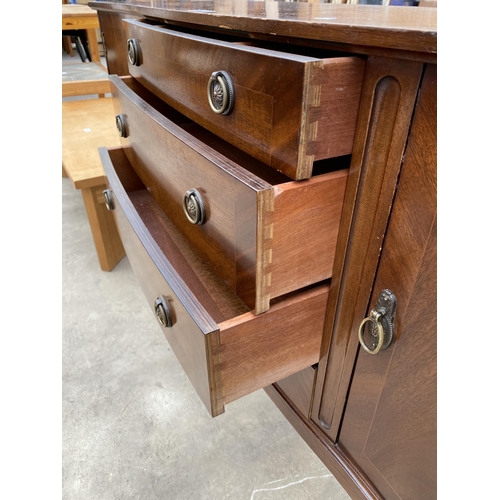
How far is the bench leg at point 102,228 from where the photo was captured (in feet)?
3.44

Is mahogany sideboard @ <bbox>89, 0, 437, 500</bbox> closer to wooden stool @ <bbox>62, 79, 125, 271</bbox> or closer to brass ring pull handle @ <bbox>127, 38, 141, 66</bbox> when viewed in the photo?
brass ring pull handle @ <bbox>127, 38, 141, 66</bbox>

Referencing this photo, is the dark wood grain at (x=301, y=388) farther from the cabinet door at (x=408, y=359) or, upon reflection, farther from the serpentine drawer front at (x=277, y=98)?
the serpentine drawer front at (x=277, y=98)

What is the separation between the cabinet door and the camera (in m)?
0.31

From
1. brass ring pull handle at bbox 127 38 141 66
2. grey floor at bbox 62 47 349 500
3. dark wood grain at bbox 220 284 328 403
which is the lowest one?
grey floor at bbox 62 47 349 500

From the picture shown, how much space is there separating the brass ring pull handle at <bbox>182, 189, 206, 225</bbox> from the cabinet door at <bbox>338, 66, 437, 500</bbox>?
0.19m

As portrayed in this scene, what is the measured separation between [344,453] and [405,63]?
48 cm

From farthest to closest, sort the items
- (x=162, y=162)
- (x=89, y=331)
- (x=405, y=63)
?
(x=89, y=331) → (x=162, y=162) → (x=405, y=63)

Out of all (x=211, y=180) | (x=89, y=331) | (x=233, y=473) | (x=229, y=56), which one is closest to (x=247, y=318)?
(x=211, y=180)

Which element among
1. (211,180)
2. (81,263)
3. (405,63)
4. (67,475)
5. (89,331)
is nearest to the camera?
(405,63)

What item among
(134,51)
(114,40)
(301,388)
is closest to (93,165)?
(114,40)

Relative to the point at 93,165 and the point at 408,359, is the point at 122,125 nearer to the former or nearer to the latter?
the point at 93,165

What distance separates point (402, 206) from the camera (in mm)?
333

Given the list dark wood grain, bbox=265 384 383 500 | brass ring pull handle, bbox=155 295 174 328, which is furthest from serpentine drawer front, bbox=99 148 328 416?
dark wood grain, bbox=265 384 383 500

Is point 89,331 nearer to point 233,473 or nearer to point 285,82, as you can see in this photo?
point 233,473
